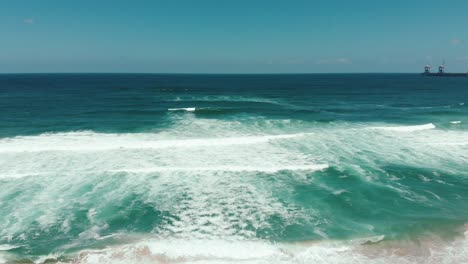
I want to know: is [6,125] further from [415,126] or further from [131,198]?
[415,126]

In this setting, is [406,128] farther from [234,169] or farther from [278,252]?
[278,252]

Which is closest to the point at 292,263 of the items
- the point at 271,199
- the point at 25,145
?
the point at 271,199

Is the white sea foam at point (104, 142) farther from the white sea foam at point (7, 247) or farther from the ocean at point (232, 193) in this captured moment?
the white sea foam at point (7, 247)

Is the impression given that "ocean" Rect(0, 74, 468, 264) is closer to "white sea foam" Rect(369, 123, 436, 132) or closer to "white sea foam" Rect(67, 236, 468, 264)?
"white sea foam" Rect(67, 236, 468, 264)

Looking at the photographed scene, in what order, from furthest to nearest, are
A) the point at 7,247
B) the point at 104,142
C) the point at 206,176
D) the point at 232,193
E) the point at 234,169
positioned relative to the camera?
the point at 104,142
the point at 234,169
the point at 206,176
the point at 232,193
the point at 7,247

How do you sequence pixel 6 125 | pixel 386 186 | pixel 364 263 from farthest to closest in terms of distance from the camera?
1. pixel 6 125
2. pixel 386 186
3. pixel 364 263

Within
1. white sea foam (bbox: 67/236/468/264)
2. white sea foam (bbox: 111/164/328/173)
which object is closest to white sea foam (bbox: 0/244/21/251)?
white sea foam (bbox: 67/236/468/264)

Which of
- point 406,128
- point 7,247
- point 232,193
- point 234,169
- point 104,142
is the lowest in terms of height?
point 7,247

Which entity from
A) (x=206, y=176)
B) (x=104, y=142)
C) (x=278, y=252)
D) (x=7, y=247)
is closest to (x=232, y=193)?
(x=206, y=176)
